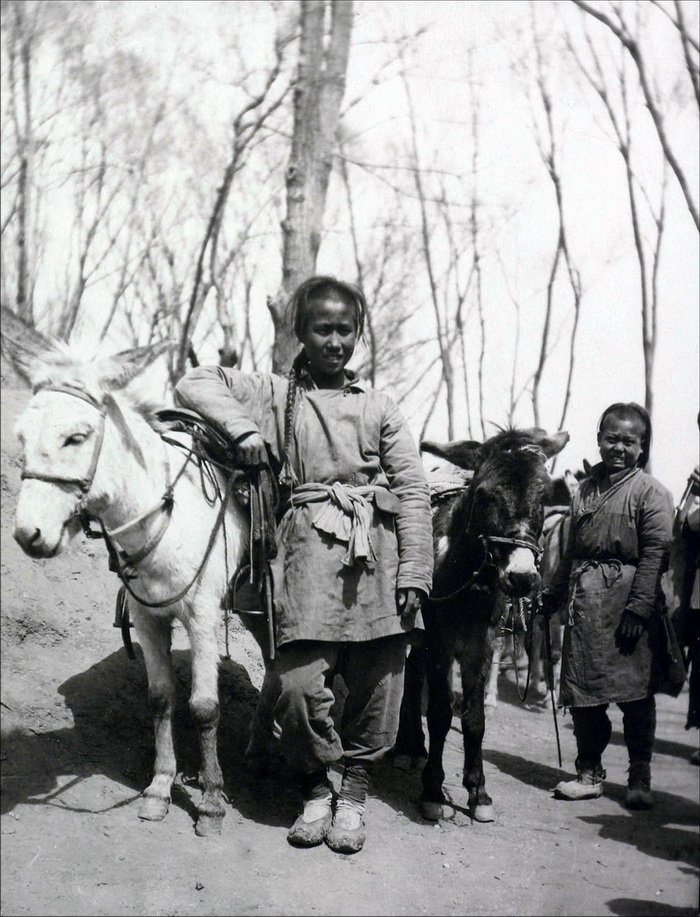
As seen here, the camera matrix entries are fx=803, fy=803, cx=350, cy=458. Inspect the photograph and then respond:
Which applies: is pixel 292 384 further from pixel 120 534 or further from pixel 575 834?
pixel 575 834

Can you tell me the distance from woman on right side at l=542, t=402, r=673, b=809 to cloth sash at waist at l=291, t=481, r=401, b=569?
4.34 ft

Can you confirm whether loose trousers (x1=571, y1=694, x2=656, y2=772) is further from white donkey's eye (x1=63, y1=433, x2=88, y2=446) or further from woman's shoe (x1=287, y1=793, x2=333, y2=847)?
white donkey's eye (x1=63, y1=433, x2=88, y2=446)

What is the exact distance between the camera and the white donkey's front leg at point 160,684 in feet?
11.4

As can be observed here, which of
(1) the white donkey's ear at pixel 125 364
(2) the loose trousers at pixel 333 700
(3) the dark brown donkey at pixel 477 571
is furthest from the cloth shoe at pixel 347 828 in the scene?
(1) the white donkey's ear at pixel 125 364

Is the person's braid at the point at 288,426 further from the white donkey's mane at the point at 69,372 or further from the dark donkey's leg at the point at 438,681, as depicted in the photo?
the dark donkey's leg at the point at 438,681

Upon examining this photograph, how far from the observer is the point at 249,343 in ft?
62.0

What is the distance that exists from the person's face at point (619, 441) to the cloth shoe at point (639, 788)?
1.53m

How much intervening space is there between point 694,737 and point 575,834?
11.6ft

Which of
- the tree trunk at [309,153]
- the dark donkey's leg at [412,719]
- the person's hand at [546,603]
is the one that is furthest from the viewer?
the tree trunk at [309,153]

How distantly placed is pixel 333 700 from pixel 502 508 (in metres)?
1.20

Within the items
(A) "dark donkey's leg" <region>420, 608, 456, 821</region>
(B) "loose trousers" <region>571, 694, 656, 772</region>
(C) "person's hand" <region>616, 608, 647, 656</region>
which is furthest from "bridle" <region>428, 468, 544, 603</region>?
(B) "loose trousers" <region>571, 694, 656, 772</region>

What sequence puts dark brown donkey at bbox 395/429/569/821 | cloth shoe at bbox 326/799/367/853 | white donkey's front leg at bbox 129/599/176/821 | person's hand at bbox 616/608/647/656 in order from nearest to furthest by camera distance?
cloth shoe at bbox 326/799/367/853 → white donkey's front leg at bbox 129/599/176/821 → dark brown donkey at bbox 395/429/569/821 → person's hand at bbox 616/608/647/656

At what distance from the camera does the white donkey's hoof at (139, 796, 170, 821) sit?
3262 mm

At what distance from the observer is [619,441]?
13.7ft
